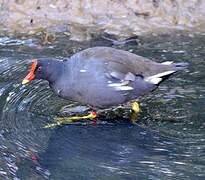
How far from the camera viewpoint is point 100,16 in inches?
332

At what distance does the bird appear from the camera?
583 centimetres

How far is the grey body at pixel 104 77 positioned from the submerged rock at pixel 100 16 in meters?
2.14

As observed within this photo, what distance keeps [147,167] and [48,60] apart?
1665 millimetres

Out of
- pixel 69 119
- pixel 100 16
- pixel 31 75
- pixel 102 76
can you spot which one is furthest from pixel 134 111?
pixel 100 16

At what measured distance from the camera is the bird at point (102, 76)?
19.1ft

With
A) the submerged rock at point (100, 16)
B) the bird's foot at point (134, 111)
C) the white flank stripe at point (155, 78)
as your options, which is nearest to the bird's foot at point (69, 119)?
the bird's foot at point (134, 111)

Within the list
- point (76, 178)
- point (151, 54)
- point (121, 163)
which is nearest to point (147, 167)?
point (121, 163)

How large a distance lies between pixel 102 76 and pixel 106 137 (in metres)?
0.60

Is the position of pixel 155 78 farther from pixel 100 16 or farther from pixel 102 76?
pixel 100 16

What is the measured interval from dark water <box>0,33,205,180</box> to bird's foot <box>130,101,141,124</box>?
0.23ft

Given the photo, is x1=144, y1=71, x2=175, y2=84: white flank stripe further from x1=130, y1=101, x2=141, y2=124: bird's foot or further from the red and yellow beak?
the red and yellow beak

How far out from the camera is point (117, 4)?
27.9 feet

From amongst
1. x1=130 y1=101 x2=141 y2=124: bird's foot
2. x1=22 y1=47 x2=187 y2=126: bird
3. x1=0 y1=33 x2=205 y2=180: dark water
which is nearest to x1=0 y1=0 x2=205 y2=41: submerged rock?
x1=0 y1=33 x2=205 y2=180: dark water

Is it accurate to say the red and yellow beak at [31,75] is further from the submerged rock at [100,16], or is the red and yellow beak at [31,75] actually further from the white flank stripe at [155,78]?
the submerged rock at [100,16]
